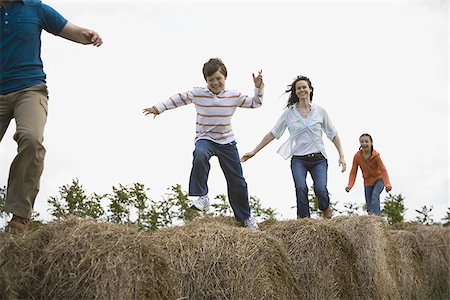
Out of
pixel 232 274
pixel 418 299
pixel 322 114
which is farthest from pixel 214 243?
pixel 418 299

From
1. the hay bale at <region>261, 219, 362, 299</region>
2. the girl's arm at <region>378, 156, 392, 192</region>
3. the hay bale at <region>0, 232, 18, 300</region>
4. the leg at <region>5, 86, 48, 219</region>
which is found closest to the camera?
the hay bale at <region>0, 232, 18, 300</region>

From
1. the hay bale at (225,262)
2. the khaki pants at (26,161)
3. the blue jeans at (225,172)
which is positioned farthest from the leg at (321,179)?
the khaki pants at (26,161)

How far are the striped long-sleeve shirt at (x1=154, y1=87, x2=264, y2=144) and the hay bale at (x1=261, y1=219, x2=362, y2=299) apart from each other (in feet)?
3.57

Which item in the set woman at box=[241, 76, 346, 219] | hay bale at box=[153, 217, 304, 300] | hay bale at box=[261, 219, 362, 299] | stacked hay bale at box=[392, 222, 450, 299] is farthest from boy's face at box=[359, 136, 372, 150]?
hay bale at box=[153, 217, 304, 300]

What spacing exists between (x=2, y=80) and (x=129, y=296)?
181 centimetres

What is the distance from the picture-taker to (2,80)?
4977mm

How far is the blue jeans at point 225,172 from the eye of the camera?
7.11 metres

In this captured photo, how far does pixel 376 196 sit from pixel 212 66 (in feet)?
15.8

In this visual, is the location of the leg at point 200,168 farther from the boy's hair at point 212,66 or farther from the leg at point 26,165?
the leg at point 26,165

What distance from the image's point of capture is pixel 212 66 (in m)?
7.20

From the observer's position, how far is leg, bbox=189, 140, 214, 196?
709cm

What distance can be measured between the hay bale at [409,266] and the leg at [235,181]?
2992 mm

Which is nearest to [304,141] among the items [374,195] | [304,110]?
[304,110]

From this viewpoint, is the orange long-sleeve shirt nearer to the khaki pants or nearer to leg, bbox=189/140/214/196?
leg, bbox=189/140/214/196
